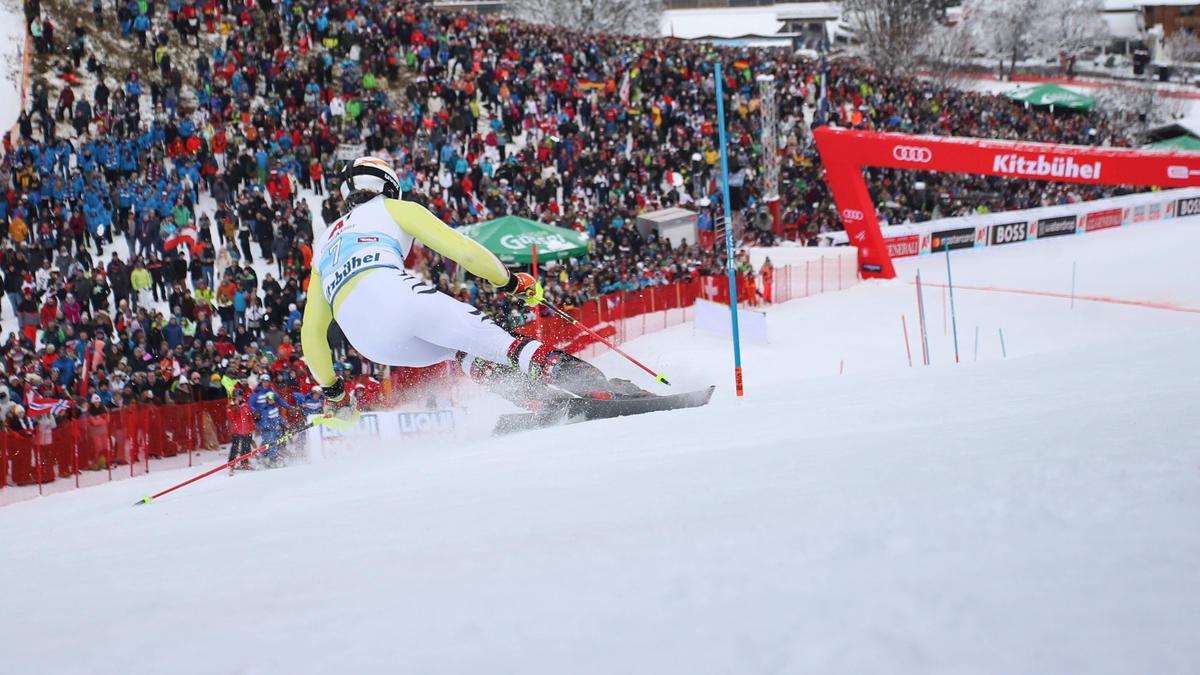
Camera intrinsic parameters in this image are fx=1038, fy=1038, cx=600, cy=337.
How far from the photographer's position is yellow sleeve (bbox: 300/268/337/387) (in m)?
7.46

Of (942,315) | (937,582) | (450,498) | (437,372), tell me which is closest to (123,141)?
(437,372)

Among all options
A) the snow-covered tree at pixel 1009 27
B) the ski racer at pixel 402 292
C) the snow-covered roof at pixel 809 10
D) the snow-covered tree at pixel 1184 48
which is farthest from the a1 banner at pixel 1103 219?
the snow-covered roof at pixel 809 10

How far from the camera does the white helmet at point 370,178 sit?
7168 millimetres

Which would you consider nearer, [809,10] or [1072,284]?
[1072,284]

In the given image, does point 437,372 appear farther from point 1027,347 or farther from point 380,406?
point 1027,347

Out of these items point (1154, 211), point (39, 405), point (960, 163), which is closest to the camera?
point (39, 405)

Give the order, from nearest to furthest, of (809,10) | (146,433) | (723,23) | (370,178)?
(370,178)
(146,433)
(723,23)
(809,10)

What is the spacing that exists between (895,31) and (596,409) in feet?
142

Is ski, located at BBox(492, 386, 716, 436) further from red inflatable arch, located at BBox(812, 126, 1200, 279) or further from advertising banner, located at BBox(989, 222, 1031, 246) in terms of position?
advertising banner, located at BBox(989, 222, 1031, 246)

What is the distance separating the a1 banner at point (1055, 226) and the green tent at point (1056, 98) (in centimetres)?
1600

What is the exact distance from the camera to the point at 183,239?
1605cm

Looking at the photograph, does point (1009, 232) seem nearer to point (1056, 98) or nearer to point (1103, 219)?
point (1103, 219)

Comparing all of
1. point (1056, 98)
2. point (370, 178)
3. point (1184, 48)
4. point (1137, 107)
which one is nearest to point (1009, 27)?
point (1184, 48)

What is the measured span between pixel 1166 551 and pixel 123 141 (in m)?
18.2
